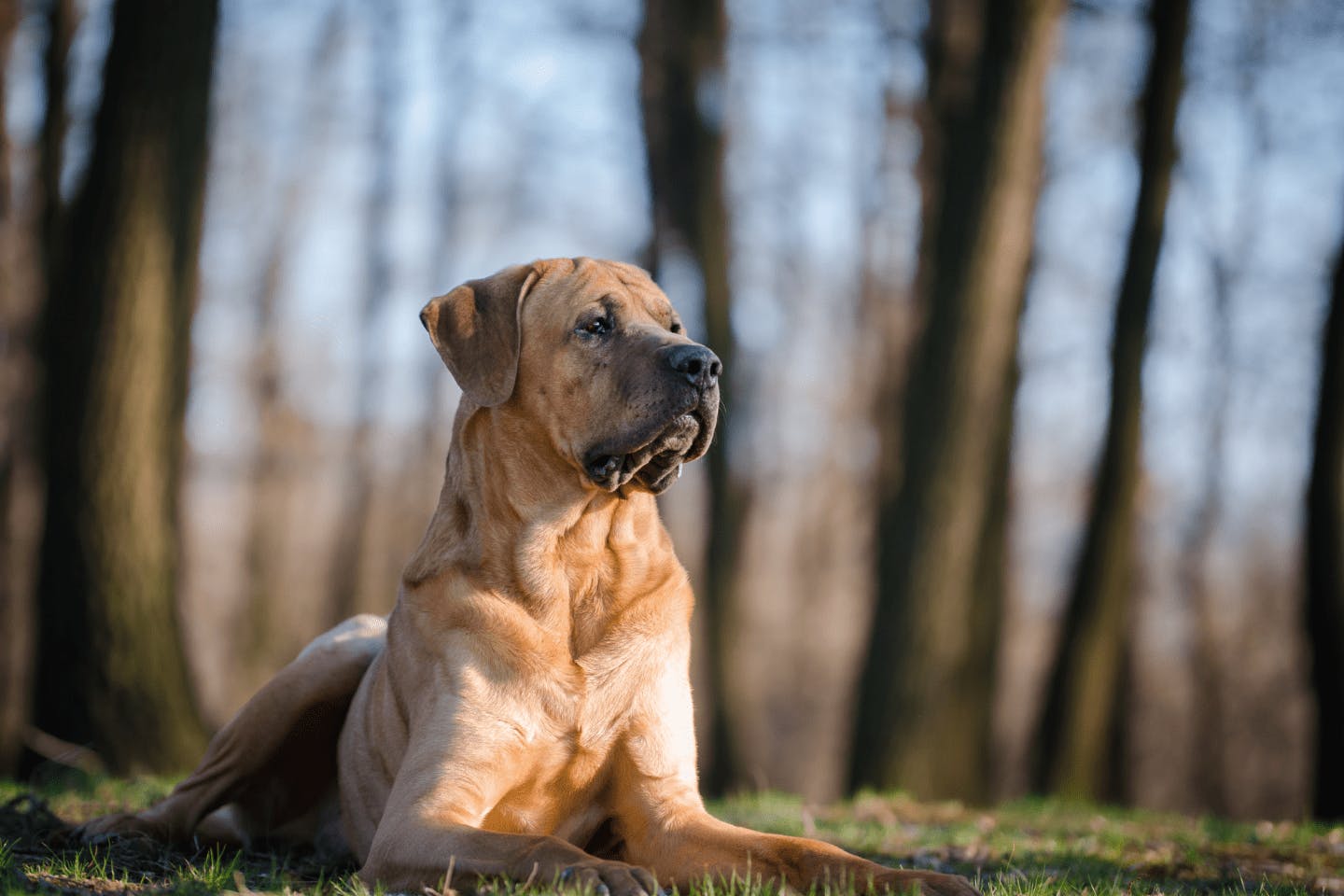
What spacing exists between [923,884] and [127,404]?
610 centimetres

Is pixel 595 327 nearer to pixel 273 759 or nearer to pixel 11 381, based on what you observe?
pixel 273 759

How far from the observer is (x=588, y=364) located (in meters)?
4.26

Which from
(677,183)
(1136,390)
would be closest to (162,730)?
(677,183)

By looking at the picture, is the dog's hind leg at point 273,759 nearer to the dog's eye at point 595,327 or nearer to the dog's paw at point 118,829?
the dog's paw at point 118,829

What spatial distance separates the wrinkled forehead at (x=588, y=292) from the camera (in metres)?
4.40

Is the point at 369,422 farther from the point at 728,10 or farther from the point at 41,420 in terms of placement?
the point at 41,420

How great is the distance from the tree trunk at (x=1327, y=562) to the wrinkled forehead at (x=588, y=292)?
7.95 metres

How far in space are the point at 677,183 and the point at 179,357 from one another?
231 inches

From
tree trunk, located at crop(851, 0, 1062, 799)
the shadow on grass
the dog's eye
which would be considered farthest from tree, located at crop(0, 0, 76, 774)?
the dog's eye

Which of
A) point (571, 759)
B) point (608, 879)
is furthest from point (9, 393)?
point (608, 879)

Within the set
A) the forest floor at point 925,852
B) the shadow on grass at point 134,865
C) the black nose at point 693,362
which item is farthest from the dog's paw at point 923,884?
the black nose at point 693,362

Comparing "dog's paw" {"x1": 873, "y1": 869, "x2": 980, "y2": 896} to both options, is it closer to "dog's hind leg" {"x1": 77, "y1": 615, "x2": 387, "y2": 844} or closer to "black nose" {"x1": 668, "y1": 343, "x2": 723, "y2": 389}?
"black nose" {"x1": 668, "y1": 343, "x2": 723, "y2": 389}

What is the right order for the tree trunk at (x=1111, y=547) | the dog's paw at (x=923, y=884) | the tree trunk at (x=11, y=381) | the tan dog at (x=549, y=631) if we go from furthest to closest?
the tree trunk at (x=11, y=381)
the tree trunk at (x=1111, y=547)
the tan dog at (x=549, y=631)
the dog's paw at (x=923, y=884)

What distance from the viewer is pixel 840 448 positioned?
23.6 meters
